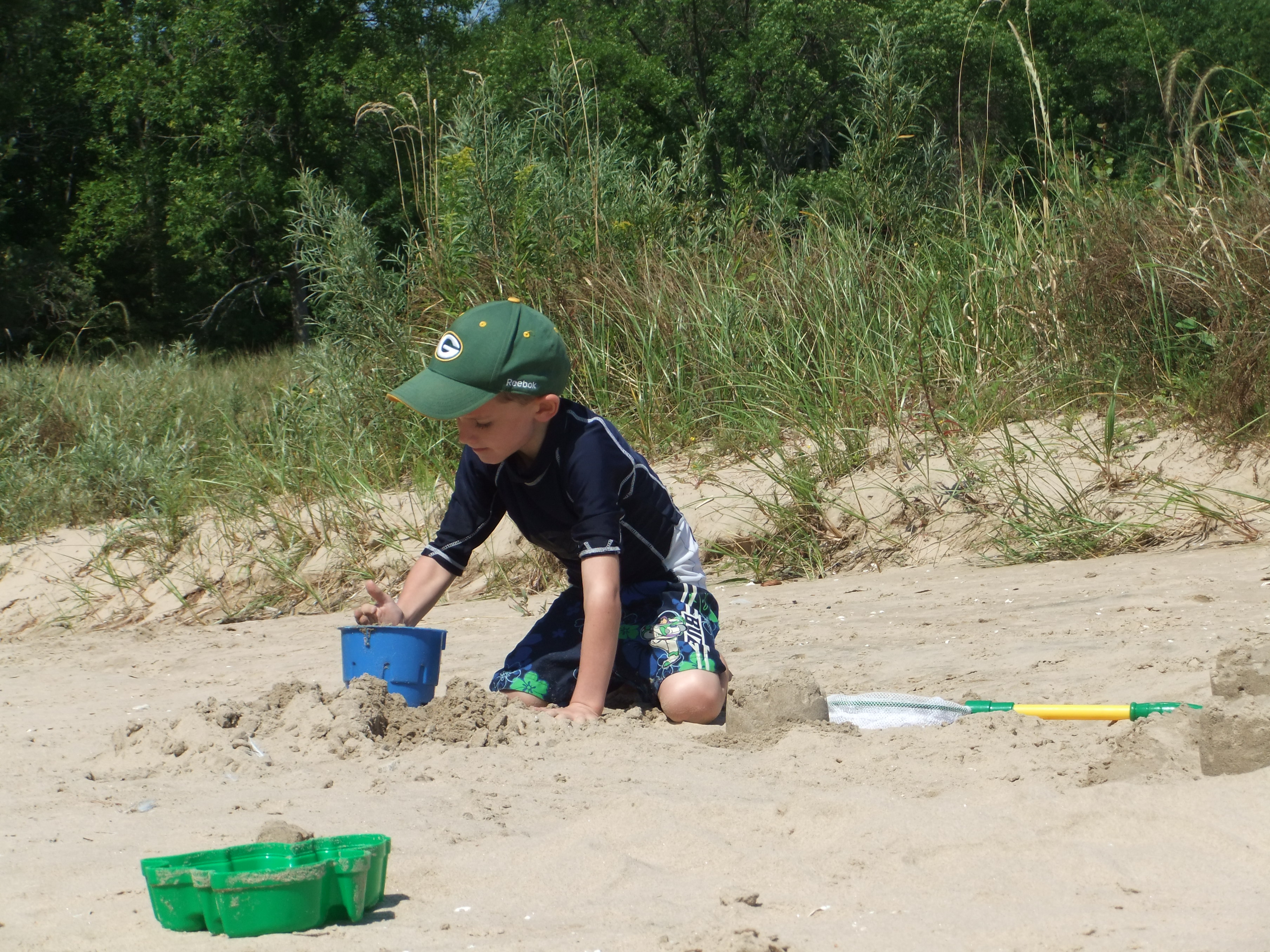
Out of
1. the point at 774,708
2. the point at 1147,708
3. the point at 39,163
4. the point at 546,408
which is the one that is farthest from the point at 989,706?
the point at 39,163

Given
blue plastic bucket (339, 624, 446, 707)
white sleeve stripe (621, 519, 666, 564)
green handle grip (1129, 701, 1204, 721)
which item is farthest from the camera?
white sleeve stripe (621, 519, 666, 564)

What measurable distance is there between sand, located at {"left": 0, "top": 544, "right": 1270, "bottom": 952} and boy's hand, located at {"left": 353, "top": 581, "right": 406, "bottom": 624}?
0.21 m

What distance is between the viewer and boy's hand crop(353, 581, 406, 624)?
293 cm

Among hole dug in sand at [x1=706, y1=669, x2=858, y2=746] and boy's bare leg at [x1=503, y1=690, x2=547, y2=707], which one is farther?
boy's bare leg at [x1=503, y1=690, x2=547, y2=707]

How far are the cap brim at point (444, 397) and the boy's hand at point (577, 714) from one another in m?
0.74

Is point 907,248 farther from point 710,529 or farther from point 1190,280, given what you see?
point 710,529

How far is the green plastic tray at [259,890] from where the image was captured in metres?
1.62

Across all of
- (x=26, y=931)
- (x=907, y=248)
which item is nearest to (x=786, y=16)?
(x=907, y=248)

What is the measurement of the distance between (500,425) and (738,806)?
43.9 inches

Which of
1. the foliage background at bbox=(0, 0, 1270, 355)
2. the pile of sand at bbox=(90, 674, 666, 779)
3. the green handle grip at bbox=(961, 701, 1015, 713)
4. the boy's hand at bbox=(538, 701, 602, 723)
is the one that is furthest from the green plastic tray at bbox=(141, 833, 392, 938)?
the foliage background at bbox=(0, 0, 1270, 355)

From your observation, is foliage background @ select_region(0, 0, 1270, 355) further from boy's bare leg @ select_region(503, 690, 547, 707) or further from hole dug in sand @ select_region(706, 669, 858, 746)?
hole dug in sand @ select_region(706, 669, 858, 746)

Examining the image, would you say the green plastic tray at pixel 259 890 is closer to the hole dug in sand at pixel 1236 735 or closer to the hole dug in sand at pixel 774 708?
the hole dug in sand at pixel 774 708

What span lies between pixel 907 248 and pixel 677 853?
15.8ft

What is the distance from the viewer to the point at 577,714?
9.20 ft
